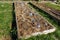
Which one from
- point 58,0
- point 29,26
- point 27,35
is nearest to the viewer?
point 27,35

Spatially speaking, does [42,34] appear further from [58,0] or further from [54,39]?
[58,0]

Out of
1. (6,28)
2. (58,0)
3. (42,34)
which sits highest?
(42,34)

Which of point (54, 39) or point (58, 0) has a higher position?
point (54, 39)

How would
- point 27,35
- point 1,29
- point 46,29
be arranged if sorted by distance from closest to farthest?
1. point 27,35
2. point 46,29
3. point 1,29

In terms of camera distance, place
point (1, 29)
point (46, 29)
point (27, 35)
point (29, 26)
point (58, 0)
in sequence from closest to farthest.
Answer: point (27, 35)
point (46, 29)
point (29, 26)
point (1, 29)
point (58, 0)

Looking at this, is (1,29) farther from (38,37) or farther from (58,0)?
(58,0)

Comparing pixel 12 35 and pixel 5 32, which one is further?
pixel 5 32

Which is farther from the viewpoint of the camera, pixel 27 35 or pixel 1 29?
pixel 1 29

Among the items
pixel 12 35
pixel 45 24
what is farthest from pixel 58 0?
pixel 12 35

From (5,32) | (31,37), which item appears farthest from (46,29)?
(5,32)
